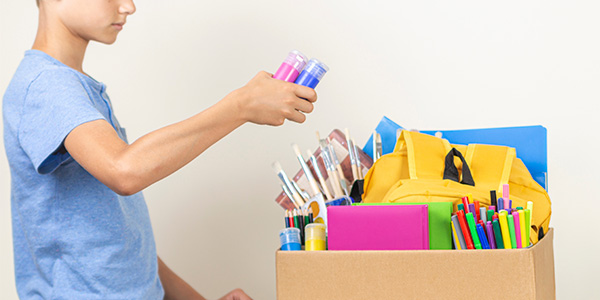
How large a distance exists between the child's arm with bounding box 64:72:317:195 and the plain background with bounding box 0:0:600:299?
0.69 meters

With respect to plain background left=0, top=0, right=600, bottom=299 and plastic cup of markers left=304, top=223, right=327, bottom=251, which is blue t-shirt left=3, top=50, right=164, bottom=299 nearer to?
plastic cup of markers left=304, top=223, right=327, bottom=251

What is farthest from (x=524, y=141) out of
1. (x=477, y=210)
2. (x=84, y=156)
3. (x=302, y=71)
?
(x=84, y=156)

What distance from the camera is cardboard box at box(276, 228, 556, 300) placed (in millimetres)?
646

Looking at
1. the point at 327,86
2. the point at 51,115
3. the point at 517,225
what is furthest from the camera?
the point at 327,86

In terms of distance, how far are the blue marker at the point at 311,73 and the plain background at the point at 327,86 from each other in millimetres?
655

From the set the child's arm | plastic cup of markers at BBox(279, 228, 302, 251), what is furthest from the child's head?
plastic cup of markers at BBox(279, 228, 302, 251)

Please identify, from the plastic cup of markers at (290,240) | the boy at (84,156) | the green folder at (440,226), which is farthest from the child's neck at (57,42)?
the green folder at (440,226)

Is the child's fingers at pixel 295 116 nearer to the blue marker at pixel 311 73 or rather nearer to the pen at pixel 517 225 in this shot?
the blue marker at pixel 311 73

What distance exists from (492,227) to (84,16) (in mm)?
654

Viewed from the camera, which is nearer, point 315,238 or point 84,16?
point 315,238

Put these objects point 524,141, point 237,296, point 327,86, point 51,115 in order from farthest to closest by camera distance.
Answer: point 327,86
point 237,296
point 524,141
point 51,115

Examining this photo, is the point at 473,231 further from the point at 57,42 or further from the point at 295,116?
the point at 57,42

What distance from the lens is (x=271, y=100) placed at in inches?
31.1

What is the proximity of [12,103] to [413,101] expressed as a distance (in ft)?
2.97
